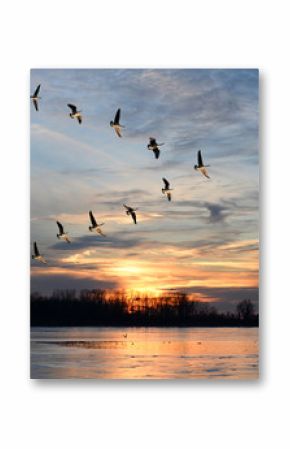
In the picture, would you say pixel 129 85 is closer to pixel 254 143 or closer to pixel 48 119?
pixel 48 119

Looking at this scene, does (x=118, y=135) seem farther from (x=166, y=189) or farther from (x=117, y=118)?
(x=166, y=189)

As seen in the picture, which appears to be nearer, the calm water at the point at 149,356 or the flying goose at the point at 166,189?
Result: the calm water at the point at 149,356

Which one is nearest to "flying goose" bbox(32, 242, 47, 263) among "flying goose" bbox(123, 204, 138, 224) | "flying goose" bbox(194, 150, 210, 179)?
"flying goose" bbox(123, 204, 138, 224)

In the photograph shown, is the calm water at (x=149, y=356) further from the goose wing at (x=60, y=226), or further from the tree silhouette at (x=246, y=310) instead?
the goose wing at (x=60, y=226)

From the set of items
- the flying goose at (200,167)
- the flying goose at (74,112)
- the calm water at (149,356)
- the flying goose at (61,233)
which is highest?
the flying goose at (74,112)

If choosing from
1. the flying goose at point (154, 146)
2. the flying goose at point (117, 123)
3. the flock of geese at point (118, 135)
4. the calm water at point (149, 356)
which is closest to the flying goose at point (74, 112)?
the flock of geese at point (118, 135)
